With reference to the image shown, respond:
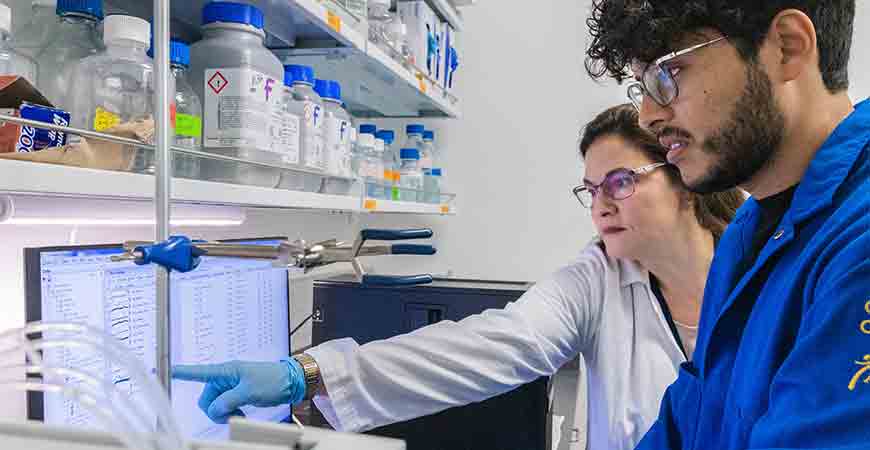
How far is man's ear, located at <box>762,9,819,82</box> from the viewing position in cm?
81

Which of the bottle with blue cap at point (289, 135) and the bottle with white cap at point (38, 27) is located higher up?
the bottle with white cap at point (38, 27)

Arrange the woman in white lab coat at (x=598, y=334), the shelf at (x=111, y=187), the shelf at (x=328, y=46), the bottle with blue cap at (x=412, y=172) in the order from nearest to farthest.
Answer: the shelf at (x=111, y=187)
the shelf at (x=328, y=46)
the woman in white lab coat at (x=598, y=334)
the bottle with blue cap at (x=412, y=172)

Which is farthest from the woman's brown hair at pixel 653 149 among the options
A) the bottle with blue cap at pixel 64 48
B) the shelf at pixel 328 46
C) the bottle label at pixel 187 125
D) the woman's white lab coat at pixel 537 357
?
the bottle with blue cap at pixel 64 48

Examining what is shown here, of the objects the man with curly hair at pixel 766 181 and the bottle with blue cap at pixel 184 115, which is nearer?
the man with curly hair at pixel 766 181

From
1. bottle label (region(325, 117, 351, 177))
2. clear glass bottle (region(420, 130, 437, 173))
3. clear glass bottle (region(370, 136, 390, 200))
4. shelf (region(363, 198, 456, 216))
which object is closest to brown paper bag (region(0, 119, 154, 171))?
bottle label (region(325, 117, 351, 177))

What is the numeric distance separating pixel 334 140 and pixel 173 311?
1.44ft

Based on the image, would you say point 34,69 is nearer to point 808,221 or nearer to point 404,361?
point 404,361

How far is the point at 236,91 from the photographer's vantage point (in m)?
0.86

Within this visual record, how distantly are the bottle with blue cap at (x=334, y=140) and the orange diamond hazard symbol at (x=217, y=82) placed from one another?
11.9 inches

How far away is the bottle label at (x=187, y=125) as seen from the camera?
2.68 ft

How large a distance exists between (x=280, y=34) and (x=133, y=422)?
1.03 m

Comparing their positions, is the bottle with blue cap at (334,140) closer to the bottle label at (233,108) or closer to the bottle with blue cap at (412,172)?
the bottle label at (233,108)

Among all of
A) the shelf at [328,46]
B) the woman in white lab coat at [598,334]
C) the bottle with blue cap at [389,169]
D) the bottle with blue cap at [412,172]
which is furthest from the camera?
the bottle with blue cap at [412,172]

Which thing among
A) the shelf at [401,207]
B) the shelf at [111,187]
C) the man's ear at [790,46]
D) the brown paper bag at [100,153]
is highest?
the man's ear at [790,46]
